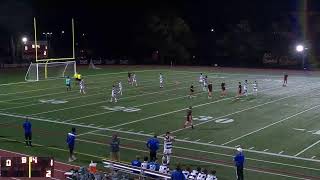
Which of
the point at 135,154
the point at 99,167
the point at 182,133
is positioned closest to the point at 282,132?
the point at 182,133

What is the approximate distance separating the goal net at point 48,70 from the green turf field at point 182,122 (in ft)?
29.8

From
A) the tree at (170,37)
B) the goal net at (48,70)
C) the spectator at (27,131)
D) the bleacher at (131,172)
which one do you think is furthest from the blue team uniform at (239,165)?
the tree at (170,37)

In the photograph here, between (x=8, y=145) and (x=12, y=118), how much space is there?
7544 mm

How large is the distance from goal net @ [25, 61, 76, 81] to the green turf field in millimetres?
9078

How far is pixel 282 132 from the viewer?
83.7ft

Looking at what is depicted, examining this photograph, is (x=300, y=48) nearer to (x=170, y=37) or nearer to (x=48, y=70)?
(x=170, y=37)

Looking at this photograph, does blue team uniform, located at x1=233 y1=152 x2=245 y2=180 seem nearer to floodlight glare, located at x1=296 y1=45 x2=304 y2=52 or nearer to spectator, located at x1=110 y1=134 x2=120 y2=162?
spectator, located at x1=110 y1=134 x2=120 y2=162

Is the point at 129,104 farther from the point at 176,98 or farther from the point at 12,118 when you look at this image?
the point at 12,118

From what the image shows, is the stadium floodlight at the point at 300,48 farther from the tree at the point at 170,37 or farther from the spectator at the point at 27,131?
the spectator at the point at 27,131

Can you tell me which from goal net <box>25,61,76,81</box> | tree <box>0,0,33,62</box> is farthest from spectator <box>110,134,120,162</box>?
tree <box>0,0,33,62</box>

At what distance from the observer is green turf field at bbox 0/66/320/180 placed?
801 inches

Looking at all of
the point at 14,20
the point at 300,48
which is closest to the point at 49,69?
the point at 14,20

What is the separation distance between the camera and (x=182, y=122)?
28.3 metres

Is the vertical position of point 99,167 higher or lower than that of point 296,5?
lower
